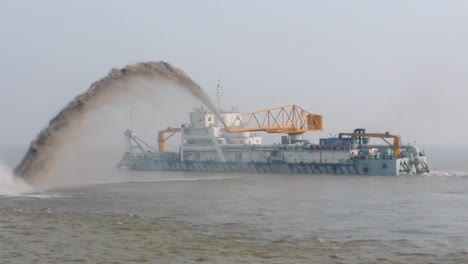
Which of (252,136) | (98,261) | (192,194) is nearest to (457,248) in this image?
(98,261)

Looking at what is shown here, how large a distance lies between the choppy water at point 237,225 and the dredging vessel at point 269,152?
17.9 meters

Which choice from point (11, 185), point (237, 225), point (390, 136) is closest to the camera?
point (237, 225)

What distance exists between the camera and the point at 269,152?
274ft

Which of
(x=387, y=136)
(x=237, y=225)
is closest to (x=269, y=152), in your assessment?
(x=387, y=136)

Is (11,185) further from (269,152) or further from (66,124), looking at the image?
(269,152)

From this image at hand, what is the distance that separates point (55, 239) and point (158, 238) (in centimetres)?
460

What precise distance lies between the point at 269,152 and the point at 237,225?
164ft

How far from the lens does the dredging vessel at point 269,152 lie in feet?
253

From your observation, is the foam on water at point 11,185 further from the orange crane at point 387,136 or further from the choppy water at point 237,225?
the orange crane at point 387,136

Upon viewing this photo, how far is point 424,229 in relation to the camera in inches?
1282

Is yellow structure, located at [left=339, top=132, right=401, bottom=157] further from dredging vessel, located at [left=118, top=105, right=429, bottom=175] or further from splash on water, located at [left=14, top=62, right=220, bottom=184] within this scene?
splash on water, located at [left=14, top=62, right=220, bottom=184]

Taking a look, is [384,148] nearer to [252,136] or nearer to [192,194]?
[252,136]

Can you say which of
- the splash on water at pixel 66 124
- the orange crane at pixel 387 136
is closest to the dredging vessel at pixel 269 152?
the orange crane at pixel 387 136

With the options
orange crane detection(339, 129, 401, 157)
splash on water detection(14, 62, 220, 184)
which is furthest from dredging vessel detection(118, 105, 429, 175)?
splash on water detection(14, 62, 220, 184)
